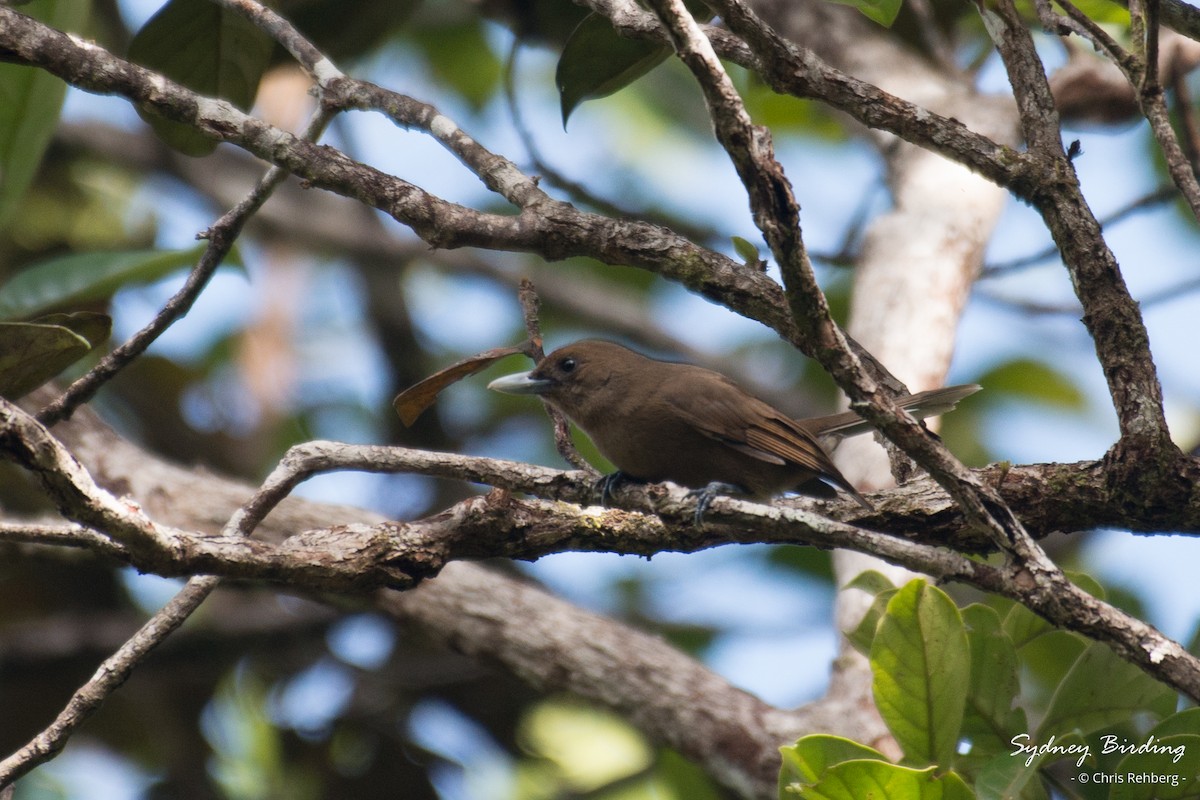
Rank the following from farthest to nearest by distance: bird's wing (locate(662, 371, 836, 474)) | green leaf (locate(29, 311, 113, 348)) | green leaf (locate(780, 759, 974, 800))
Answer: bird's wing (locate(662, 371, 836, 474)) → green leaf (locate(29, 311, 113, 348)) → green leaf (locate(780, 759, 974, 800))

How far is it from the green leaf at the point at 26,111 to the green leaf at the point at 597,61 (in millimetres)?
1668

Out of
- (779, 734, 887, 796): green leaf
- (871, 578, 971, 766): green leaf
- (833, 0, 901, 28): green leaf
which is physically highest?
(833, 0, 901, 28): green leaf

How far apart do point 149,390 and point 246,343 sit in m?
1.02

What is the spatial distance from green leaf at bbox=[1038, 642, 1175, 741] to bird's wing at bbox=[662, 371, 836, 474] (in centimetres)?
125

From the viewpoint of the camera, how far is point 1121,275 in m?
2.40

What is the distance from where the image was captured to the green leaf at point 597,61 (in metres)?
3.23

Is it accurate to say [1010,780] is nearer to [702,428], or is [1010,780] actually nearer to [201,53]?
[702,428]

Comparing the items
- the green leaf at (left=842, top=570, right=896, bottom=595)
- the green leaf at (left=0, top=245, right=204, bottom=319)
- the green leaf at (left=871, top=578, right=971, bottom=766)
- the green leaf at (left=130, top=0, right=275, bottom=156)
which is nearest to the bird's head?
the green leaf at (left=0, top=245, right=204, bottom=319)

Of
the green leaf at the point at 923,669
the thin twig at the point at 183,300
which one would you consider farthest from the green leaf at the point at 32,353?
the green leaf at the point at 923,669

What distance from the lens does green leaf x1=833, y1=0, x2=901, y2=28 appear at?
2.77m

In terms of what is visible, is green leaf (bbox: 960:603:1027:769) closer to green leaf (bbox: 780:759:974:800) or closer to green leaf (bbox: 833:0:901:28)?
green leaf (bbox: 780:759:974:800)

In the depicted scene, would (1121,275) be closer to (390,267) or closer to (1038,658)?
(1038,658)

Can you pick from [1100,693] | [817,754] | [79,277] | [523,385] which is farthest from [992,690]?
[79,277]

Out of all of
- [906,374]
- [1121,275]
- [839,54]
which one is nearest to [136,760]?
[906,374]
